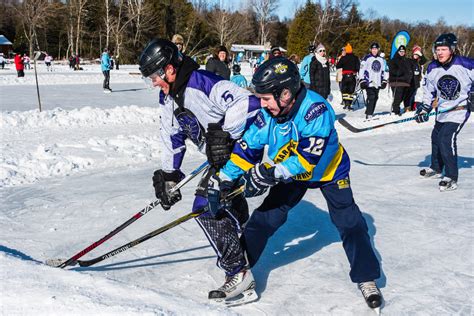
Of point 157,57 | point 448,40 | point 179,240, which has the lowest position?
point 179,240

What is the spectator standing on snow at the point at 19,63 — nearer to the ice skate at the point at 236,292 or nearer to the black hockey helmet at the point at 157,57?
the black hockey helmet at the point at 157,57

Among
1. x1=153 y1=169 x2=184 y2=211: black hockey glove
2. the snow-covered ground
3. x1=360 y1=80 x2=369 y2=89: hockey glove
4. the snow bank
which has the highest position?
x1=360 y1=80 x2=369 y2=89: hockey glove

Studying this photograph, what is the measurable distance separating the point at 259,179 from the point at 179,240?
1418 millimetres

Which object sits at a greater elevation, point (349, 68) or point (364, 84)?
point (349, 68)

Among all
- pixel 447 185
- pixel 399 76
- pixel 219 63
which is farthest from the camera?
pixel 399 76

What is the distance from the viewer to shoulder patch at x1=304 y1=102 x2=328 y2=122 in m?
2.43

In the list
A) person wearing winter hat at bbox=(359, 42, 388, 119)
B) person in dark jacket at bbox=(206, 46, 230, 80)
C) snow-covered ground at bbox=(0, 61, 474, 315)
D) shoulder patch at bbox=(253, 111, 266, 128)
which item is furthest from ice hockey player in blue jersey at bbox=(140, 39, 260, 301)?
person wearing winter hat at bbox=(359, 42, 388, 119)

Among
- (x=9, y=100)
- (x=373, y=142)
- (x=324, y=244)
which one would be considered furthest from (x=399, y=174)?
(x=9, y=100)

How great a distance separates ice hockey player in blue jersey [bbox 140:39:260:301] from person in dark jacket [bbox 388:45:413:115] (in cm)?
932

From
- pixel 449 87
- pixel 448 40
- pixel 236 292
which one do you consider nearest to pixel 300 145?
pixel 236 292

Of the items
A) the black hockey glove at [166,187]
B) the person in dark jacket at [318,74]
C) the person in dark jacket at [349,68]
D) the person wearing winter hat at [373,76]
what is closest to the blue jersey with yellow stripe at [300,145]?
the black hockey glove at [166,187]

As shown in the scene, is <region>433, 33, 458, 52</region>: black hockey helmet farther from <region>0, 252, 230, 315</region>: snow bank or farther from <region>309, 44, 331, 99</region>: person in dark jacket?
<region>309, 44, 331, 99</region>: person in dark jacket

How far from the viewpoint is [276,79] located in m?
2.44

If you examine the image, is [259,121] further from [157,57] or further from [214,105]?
[157,57]
